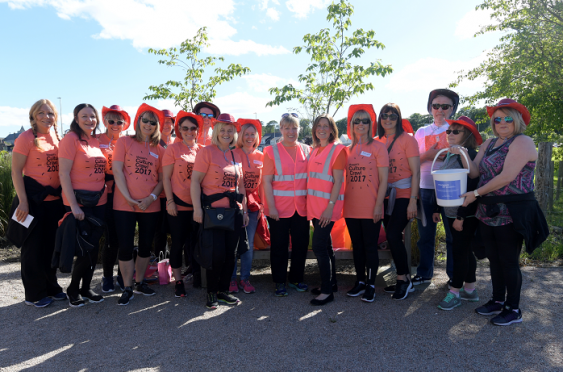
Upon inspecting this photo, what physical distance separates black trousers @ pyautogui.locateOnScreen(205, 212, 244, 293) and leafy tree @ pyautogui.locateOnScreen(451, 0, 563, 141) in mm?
11049

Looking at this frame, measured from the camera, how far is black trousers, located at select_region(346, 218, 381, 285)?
4.31 m

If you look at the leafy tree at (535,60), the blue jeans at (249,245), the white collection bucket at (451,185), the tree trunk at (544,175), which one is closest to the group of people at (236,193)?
the white collection bucket at (451,185)

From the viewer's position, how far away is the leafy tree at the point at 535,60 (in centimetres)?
1130

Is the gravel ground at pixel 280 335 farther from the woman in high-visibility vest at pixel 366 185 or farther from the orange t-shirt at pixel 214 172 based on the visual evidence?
the orange t-shirt at pixel 214 172

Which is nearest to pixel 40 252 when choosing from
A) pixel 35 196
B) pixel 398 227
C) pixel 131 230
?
pixel 35 196

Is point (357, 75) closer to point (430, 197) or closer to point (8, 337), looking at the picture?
point (430, 197)

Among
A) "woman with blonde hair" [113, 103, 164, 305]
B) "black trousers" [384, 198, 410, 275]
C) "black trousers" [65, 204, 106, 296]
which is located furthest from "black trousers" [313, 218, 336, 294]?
"black trousers" [65, 204, 106, 296]

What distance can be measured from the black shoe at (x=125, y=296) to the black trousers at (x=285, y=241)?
1.72 m

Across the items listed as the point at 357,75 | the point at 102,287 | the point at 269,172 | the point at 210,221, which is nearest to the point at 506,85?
the point at 357,75

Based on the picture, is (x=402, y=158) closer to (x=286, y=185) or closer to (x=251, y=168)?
(x=286, y=185)

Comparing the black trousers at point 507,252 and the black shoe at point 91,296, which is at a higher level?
the black trousers at point 507,252

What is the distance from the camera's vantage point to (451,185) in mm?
3762

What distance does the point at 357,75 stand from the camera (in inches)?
319

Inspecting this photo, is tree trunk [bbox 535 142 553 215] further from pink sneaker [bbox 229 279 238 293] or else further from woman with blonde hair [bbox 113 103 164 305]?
woman with blonde hair [bbox 113 103 164 305]
